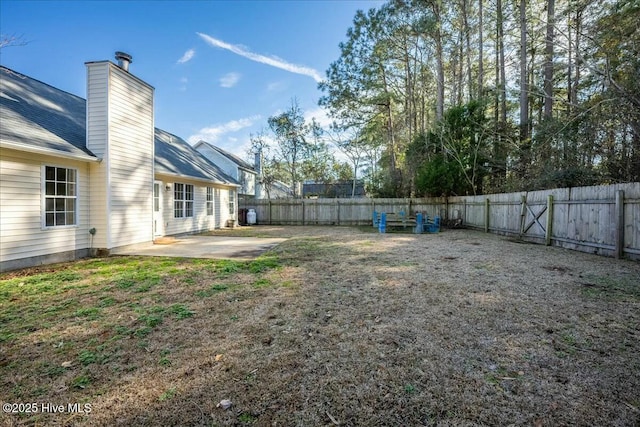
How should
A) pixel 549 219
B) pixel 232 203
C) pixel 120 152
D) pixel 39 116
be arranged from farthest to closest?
pixel 232 203, pixel 549 219, pixel 120 152, pixel 39 116

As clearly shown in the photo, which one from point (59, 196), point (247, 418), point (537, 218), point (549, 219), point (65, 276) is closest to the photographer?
point (247, 418)

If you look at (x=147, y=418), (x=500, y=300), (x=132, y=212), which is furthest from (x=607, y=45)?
(x=132, y=212)

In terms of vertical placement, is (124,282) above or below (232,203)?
below

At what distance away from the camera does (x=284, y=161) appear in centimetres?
2289

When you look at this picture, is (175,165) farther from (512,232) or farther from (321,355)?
(512,232)

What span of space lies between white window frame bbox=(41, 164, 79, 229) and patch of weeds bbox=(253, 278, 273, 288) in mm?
4982

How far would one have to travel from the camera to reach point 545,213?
8.62 m

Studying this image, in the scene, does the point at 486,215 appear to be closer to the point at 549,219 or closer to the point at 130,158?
the point at 549,219

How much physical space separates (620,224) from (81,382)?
30.0ft

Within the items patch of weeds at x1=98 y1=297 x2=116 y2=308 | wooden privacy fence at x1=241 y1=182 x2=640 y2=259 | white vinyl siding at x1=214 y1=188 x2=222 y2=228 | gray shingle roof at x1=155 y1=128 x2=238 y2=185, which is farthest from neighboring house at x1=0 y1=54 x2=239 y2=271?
wooden privacy fence at x1=241 y1=182 x2=640 y2=259

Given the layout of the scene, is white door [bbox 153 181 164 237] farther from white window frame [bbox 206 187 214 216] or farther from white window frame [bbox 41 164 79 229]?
white window frame [bbox 206 187 214 216]

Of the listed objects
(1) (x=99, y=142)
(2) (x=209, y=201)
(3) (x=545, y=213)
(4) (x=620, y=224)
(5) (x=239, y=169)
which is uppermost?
(5) (x=239, y=169)

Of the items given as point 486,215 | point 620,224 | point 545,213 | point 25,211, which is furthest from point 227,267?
point 486,215

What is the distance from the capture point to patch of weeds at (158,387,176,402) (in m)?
1.90
